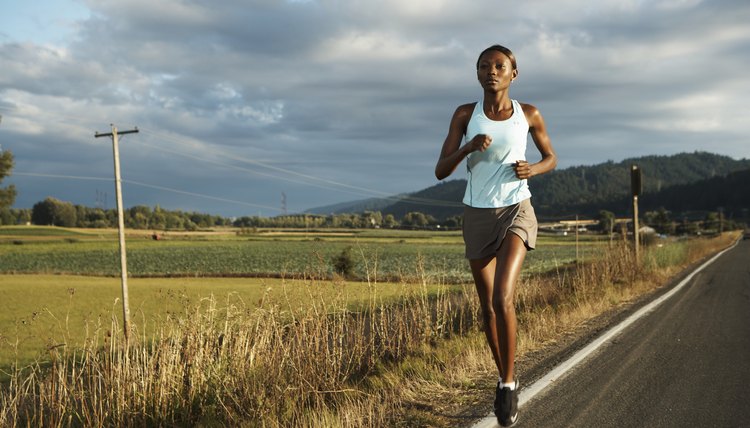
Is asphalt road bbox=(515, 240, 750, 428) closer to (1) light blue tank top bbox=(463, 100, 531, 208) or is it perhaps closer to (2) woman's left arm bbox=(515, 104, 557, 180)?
(1) light blue tank top bbox=(463, 100, 531, 208)

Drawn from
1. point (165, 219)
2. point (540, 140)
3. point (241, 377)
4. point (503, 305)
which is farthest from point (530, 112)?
point (165, 219)

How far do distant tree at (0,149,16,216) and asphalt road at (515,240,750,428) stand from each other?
3778 inches

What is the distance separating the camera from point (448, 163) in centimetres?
420

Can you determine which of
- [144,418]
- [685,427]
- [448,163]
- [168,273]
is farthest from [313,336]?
[168,273]

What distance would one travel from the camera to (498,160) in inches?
163

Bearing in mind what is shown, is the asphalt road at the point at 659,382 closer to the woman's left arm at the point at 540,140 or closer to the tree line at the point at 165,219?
A: the woman's left arm at the point at 540,140

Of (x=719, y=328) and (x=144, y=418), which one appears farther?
(x=719, y=328)

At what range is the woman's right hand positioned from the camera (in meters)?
3.83

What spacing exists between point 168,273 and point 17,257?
2982 cm

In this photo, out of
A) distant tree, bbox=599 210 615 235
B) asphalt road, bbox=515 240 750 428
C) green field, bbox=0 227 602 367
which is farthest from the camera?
distant tree, bbox=599 210 615 235

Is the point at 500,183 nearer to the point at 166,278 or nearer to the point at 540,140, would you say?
the point at 540,140

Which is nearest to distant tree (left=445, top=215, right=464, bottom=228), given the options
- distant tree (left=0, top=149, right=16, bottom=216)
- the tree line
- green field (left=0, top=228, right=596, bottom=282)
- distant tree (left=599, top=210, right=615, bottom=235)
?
the tree line

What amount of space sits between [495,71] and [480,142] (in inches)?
23.7

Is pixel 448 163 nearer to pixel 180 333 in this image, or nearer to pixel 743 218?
pixel 180 333
